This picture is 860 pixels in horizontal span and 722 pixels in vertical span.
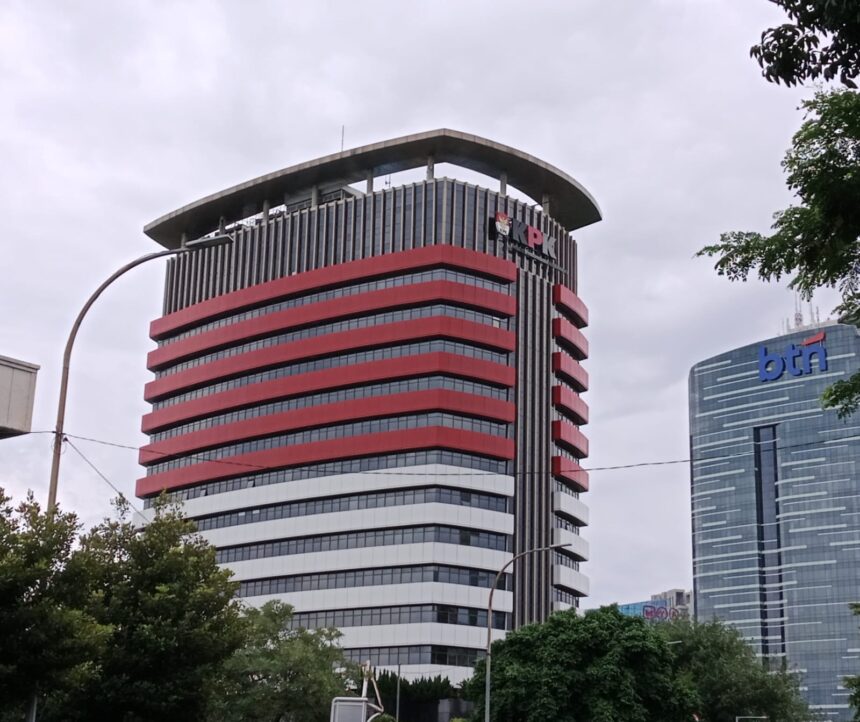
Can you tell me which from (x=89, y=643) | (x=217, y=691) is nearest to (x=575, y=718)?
(x=217, y=691)

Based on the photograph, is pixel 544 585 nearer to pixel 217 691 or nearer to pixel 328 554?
pixel 328 554

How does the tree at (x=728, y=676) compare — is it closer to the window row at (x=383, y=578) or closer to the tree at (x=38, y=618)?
the window row at (x=383, y=578)

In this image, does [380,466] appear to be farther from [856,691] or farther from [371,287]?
[856,691]

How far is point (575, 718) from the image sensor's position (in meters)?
58.3

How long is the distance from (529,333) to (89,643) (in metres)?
76.1

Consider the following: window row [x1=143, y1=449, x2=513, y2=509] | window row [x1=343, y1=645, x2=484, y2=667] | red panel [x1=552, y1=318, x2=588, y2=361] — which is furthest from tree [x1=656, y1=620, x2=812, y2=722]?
red panel [x1=552, y1=318, x2=588, y2=361]

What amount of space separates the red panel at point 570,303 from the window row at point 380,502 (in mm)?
19002


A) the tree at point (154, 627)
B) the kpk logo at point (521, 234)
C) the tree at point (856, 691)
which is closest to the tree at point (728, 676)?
the tree at point (856, 691)

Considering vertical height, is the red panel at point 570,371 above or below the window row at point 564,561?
above

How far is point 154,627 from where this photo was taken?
32.8 meters

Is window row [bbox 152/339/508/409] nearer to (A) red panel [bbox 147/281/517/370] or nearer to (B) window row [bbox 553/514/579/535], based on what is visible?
(A) red panel [bbox 147/281/517/370]

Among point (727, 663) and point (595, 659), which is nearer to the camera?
point (595, 659)

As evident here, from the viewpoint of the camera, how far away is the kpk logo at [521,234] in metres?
103

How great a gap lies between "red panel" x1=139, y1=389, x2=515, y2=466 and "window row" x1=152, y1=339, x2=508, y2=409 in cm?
343
